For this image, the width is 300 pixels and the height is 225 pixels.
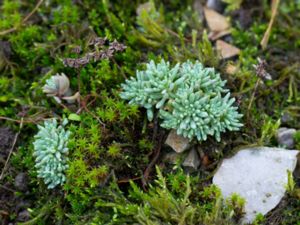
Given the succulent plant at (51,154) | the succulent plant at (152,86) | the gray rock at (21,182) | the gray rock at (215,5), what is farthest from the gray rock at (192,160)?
the gray rock at (215,5)

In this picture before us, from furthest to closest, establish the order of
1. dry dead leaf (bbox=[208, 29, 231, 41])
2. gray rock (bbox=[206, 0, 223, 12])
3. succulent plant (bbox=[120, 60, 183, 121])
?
gray rock (bbox=[206, 0, 223, 12]) < dry dead leaf (bbox=[208, 29, 231, 41]) < succulent plant (bbox=[120, 60, 183, 121])

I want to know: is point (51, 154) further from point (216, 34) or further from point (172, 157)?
point (216, 34)

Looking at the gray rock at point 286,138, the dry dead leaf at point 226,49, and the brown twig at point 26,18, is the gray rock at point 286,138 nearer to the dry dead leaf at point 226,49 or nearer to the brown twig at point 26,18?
the dry dead leaf at point 226,49

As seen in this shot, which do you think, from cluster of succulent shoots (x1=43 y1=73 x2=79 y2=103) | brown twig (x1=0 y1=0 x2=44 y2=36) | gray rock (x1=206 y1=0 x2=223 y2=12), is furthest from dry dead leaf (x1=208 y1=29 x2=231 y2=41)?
brown twig (x1=0 y1=0 x2=44 y2=36)

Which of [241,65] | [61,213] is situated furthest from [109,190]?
[241,65]

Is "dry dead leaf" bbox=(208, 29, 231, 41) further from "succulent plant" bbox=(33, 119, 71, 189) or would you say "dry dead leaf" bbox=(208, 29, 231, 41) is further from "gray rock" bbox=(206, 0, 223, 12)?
"succulent plant" bbox=(33, 119, 71, 189)

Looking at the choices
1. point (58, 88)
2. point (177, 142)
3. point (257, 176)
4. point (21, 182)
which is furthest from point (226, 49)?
point (21, 182)
